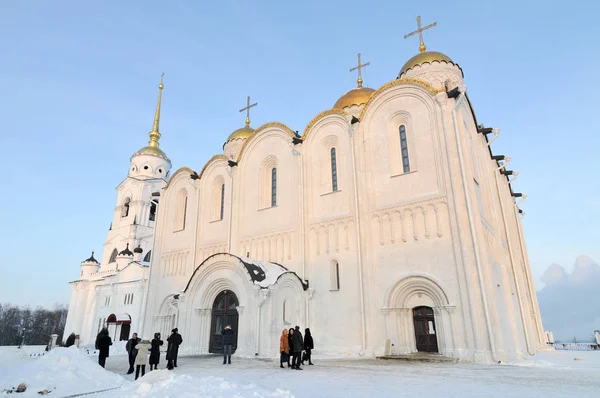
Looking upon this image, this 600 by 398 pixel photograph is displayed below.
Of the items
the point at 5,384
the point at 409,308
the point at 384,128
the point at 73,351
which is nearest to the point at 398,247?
the point at 409,308

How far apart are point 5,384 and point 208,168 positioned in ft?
56.8

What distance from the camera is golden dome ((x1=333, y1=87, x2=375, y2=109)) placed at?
23734mm

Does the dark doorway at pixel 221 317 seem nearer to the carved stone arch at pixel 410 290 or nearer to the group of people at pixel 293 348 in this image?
the group of people at pixel 293 348

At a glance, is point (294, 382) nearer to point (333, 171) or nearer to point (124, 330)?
point (333, 171)

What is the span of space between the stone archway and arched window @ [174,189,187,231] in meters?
14.5

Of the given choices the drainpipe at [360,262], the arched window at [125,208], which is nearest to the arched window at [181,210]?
the drainpipe at [360,262]

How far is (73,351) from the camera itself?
984 centimetres

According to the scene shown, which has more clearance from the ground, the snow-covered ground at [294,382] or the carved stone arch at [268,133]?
the carved stone arch at [268,133]

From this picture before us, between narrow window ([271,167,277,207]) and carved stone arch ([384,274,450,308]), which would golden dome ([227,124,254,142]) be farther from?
carved stone arch ([384,274,450,308])

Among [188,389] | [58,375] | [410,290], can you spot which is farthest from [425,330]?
[58,375]

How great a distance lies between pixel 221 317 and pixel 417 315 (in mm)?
8549

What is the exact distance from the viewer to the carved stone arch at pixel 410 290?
46.5ft

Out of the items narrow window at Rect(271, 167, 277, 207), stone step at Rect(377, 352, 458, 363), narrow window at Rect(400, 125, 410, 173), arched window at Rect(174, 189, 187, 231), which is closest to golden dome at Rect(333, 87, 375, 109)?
narrow window at Rect(271, 167, 277, 207)

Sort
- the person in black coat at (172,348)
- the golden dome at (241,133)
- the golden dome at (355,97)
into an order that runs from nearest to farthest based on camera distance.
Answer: the person in black coat at (172,348) → the golden dome at (355,97) → the golden dome at (241,133)
